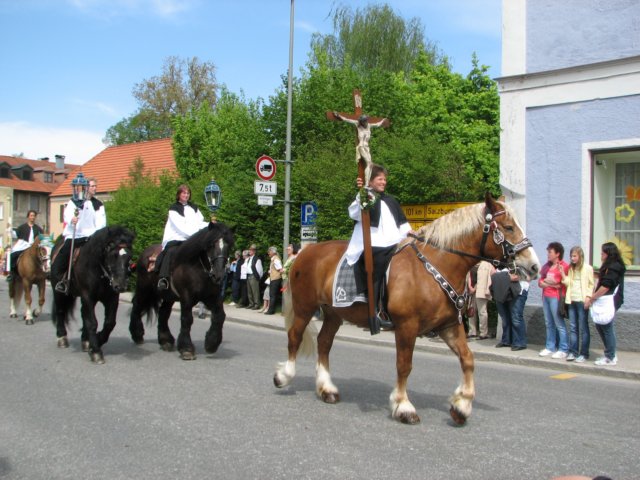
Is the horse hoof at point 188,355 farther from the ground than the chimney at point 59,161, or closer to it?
closer to it

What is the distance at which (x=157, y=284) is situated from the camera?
1016 cm

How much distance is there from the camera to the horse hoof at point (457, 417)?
592cm

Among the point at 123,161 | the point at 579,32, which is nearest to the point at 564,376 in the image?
the point at 579,32

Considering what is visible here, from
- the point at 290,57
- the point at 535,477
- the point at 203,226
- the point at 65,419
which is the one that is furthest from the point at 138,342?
the point at 290,57

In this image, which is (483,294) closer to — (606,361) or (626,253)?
(626,253)

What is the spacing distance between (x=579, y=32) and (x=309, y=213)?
23.5 feet

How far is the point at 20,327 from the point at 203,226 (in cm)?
550

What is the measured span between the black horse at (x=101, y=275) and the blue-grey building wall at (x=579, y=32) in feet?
27.7

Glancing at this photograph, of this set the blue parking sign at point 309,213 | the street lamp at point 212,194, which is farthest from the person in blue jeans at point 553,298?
the street lamp at point 212,194

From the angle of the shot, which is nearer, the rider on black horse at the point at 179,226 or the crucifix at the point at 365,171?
the crucifix at the point at 365,171

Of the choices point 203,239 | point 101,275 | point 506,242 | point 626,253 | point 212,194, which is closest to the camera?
point 506,242

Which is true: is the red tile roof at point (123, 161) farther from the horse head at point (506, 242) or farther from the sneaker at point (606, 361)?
the horse head at point (506, 242)

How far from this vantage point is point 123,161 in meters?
50.2

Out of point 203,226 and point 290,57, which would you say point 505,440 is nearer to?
point 203,226
